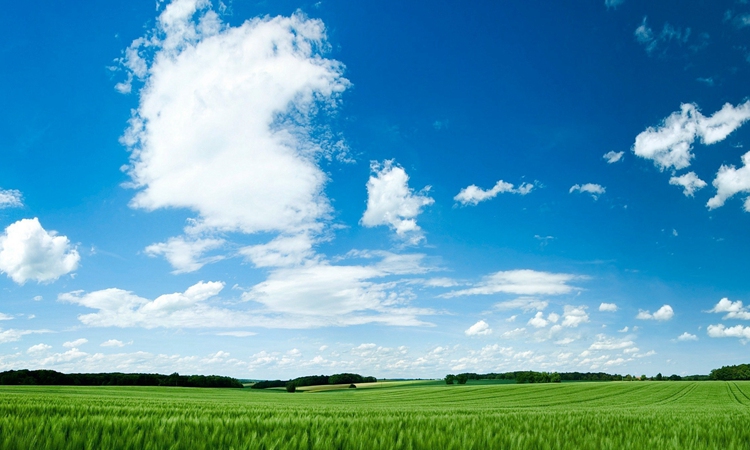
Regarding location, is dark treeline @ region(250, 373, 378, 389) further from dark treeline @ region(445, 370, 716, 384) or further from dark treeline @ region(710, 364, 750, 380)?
dark treeline @ region(710, 364, 750, 380)

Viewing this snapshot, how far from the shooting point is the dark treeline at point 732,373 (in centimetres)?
12100

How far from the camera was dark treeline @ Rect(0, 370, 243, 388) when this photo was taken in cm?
7762

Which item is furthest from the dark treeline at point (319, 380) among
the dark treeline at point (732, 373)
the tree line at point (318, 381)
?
the dark treeline at point (732, 373)


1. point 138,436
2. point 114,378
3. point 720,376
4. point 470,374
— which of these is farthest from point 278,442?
point 720,376

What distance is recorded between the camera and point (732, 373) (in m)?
125

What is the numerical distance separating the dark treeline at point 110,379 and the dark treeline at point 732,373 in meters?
135

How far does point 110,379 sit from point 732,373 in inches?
6311

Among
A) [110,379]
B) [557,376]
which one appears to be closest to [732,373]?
[557,376]

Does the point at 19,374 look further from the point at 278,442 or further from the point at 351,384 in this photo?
the point at 278,442

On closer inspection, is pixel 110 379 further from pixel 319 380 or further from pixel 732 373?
pixel 732 373

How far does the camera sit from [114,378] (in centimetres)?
8581

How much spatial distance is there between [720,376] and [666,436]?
16179 centimetres

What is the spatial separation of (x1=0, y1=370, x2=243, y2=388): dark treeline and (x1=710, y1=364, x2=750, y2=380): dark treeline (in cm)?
13503

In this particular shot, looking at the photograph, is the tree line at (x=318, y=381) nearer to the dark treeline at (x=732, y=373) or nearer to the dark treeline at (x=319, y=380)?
the dark treeline at (x=319, y=380)
